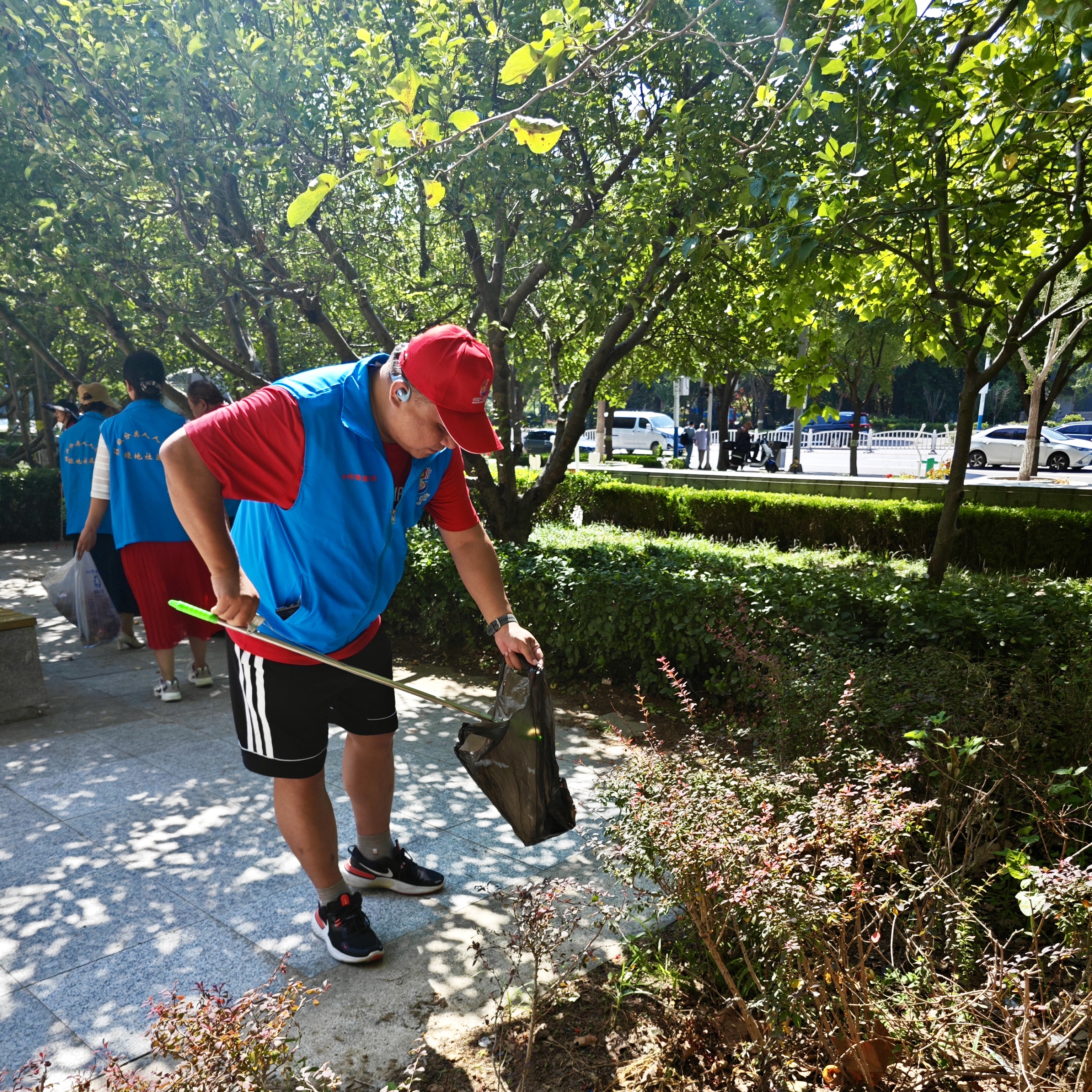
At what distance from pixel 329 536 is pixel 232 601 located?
13.4 inches

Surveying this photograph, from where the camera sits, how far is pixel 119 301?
22.3 ft

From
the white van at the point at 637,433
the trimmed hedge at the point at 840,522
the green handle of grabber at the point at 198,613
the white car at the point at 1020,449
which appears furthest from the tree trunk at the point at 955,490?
the white van at the point at 637,433

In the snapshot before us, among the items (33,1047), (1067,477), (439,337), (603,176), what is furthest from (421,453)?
(1067,477)

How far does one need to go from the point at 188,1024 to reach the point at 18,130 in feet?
25.0

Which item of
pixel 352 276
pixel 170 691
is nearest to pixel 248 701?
pixel 170 691

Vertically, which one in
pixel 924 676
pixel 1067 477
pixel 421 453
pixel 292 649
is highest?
pixel 421 453

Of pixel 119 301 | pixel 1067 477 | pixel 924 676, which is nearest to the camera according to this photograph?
pixel 924 676

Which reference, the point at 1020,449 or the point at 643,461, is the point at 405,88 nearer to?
the point at 643,461

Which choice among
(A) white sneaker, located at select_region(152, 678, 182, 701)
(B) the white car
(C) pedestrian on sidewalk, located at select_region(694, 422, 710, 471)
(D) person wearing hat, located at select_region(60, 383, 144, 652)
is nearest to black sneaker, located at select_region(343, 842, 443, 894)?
(A) white sneaker, located at select_region(152, 678, 182, 701)

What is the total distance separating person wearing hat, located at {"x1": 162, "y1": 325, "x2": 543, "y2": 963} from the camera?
2.40 meters

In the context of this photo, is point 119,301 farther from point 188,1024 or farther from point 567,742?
point 188,1024

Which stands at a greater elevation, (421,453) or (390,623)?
(421,453)

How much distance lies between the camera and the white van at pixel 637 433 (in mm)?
44156

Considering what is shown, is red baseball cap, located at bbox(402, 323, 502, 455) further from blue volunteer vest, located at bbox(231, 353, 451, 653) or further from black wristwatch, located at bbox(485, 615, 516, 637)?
black wristwatch, located at bbox(485, 615, 516, 637)
